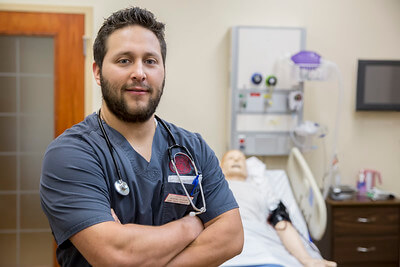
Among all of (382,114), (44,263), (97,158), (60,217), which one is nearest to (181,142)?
(97,158)

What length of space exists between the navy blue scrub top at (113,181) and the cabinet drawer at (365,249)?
1.84 metres

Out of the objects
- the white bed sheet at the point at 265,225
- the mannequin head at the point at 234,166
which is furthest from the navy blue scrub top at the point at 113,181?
the mannequin head at the point at 234,166

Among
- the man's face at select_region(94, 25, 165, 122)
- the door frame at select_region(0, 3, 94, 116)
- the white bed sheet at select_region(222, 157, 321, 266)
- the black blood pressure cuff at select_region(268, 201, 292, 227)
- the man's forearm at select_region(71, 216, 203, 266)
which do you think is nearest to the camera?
the man's forearm at select_region(71, 216, 203, 266)

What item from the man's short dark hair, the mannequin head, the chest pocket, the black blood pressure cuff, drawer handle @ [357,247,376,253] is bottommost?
drawer handle @ [357,247,376,253]

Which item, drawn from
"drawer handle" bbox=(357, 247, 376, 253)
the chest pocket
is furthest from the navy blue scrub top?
"drawer handle" bbox=(357, 247, 376, 253)

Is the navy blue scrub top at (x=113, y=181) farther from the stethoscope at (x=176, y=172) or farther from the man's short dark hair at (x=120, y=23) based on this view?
the man's short dark hair at (x=120, y=23)

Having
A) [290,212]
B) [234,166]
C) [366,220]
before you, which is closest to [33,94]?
[234,166]

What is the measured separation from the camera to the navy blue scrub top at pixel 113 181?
1.04 meters

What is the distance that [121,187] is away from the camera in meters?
1.11

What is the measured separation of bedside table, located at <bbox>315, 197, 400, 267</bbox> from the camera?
2.85m

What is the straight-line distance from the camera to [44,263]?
3.07m

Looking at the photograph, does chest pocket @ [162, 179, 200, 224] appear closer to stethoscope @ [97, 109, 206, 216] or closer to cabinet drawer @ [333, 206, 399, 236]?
stethoscope @ [97, 109, 206, 216]

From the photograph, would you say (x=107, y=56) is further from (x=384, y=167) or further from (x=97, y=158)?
(x=384, y=167)

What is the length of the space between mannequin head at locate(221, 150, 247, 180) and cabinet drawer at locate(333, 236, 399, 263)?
803 millimetres
